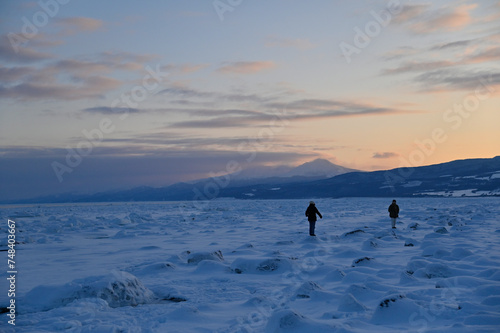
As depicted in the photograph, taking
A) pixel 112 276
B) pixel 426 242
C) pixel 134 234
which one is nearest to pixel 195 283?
→ pixel 112 276

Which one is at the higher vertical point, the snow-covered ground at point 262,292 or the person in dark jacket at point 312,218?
the person in dark jacket at point 312,218

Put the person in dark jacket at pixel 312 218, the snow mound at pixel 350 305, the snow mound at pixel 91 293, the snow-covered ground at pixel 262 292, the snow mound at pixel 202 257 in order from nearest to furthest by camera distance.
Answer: the snow-covered ground at pixel 262 292 < the snow mound at pixel 350 305 < the snow mound at pixel 91 293 < the snow mound at pixel 202 257 < the person in dark jacket at pixel 312 218

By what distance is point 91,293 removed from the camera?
6.46m

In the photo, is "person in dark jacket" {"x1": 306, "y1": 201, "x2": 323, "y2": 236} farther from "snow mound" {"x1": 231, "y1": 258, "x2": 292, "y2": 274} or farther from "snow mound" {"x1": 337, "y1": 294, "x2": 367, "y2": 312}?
"snow mound" {"x1": 337, "y1": 294, "x2": 367, "y2": 312}

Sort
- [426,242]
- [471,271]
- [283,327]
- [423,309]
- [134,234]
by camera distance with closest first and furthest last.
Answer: [283,327], [423,309], [471,271], [426,242], [134,234]

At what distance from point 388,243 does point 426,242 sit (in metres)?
1.35

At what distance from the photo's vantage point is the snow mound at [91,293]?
20.9ft

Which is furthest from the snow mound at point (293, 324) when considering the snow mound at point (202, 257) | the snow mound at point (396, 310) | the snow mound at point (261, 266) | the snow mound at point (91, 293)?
the snow mound at point (202, 257)

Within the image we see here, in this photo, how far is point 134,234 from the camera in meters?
18.5

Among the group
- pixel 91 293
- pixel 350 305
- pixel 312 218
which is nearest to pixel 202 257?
pixel 91 293

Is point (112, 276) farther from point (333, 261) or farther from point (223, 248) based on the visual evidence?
point (223, 248)

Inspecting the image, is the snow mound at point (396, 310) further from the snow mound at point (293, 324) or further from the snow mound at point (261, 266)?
the snow mound at point (261, 266)

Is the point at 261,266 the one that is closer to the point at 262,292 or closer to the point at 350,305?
the point at 262,292

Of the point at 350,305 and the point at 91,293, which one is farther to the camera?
the point at 91,293
